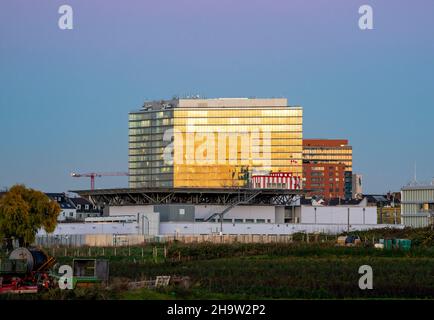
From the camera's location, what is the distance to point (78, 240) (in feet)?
458

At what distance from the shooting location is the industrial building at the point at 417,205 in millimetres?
170375

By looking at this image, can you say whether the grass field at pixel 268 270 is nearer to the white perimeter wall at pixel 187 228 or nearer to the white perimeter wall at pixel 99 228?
the white perimeter wall at pixel 187 228

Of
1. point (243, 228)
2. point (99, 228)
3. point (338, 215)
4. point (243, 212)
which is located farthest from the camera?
point (338, 215)

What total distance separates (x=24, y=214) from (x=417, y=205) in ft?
219

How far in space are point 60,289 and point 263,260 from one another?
34.7 m

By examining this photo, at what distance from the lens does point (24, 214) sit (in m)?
128

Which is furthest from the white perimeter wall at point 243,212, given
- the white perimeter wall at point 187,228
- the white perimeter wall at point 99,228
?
the white perimeter wall at point 99,228

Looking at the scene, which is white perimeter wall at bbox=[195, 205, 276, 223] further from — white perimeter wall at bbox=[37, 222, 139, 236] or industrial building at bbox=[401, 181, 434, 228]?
industrial building at bbox=[401, 181, 434, 228]

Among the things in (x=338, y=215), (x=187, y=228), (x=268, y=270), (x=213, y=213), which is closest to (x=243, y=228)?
(x=187, y=228)

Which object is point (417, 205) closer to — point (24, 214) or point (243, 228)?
point (243, 228)

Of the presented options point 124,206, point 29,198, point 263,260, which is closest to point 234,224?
point 124,206

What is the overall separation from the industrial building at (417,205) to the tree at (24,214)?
59.7 meters

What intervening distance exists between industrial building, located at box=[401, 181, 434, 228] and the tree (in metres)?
59.7
